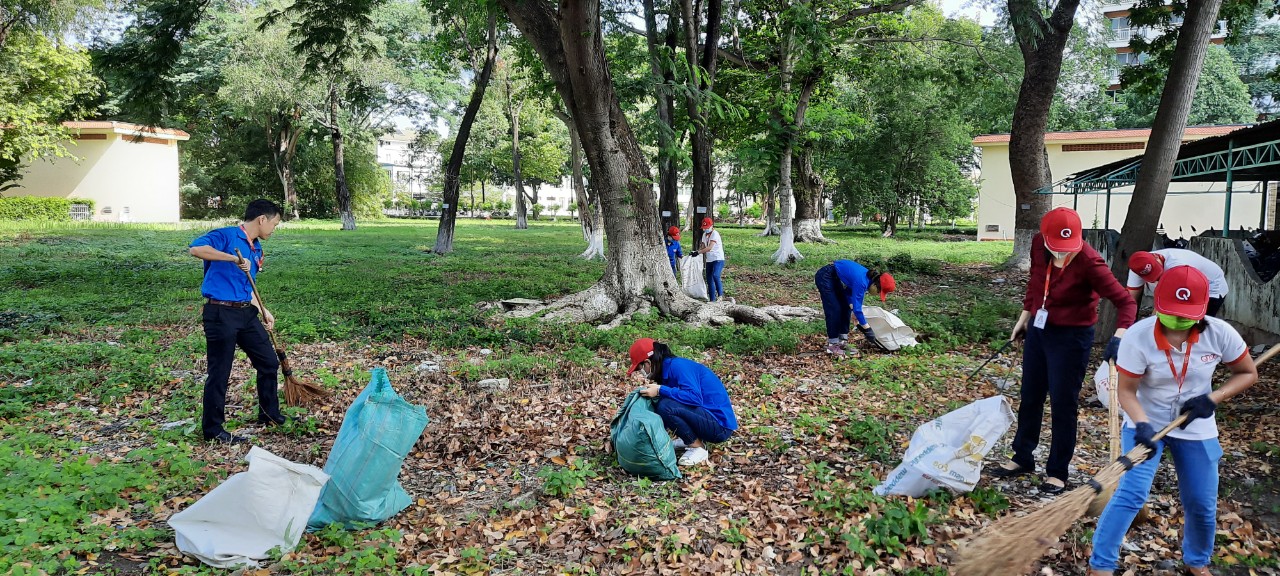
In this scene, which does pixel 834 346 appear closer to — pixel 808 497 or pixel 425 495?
pixel 808 497

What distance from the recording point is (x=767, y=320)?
32.0 ft

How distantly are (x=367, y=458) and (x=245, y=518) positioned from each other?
58 cm

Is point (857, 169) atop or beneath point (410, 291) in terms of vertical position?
atop

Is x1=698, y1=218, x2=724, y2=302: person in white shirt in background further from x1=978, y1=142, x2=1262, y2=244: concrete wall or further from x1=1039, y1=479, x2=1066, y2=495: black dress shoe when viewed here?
x1=978, y1=142, x2=1262, y2=244: concrete wall

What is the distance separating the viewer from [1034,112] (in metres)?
15.1

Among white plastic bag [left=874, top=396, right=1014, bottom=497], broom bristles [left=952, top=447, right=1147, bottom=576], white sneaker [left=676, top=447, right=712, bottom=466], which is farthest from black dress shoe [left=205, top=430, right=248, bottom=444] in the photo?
broom bristles [left=952, top=447, right=1147, bottom=576]

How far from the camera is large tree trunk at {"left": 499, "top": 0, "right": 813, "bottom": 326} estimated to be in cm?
933

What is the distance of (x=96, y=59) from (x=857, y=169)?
28.1 m

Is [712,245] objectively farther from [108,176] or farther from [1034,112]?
[108,176]

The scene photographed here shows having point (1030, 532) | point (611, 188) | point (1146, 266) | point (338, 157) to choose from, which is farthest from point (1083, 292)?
point (338, 157)

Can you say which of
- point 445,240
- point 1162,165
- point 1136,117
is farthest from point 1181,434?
point 1136,117

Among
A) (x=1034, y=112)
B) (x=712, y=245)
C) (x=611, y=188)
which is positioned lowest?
(x=712, y=245)

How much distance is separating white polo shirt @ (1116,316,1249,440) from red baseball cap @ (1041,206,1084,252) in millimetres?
983

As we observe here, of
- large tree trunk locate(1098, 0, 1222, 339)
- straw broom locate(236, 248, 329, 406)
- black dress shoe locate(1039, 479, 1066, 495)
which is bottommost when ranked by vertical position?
black dress shoe locate(1039, 479, 1066, 495)
